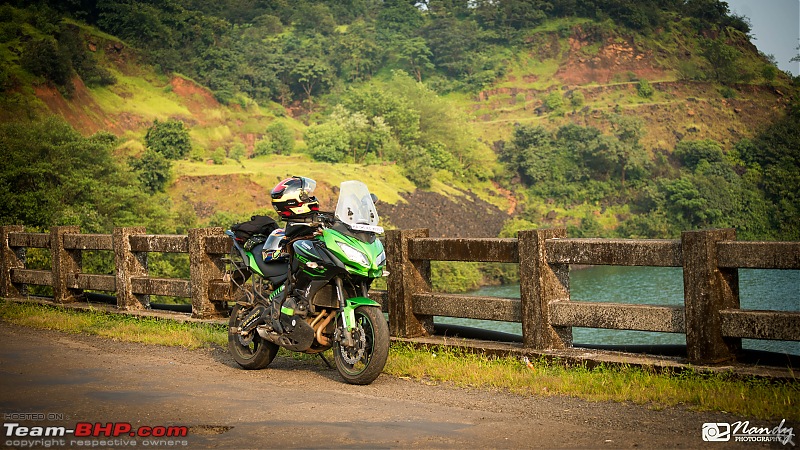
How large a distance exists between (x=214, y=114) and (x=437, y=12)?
48.3 m

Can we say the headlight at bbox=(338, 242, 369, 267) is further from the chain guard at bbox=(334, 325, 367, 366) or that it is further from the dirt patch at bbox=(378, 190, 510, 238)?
the dirt patch at bbox=(378, 190, 510, 238)

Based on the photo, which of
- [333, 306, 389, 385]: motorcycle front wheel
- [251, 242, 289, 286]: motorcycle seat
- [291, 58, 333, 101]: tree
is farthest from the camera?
[291, 58, 333, 101]: tree

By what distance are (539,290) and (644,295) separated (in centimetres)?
2923

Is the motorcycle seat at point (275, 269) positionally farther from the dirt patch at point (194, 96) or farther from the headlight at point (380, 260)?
the dirt patch at point (194, 96)

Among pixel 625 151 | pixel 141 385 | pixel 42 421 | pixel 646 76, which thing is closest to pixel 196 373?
pixel 141 385

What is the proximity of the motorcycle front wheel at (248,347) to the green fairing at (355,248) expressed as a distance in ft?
5.16

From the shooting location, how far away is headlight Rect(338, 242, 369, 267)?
28.6 ft

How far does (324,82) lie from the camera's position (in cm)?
11462

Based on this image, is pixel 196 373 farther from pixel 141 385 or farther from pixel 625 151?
pixel 625 151

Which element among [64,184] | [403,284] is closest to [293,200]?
[403,284]

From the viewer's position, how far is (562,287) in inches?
373

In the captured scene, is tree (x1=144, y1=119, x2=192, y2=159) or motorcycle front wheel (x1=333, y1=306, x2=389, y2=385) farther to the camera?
tree (x1=144, y1=119, x2=192, y2=159)

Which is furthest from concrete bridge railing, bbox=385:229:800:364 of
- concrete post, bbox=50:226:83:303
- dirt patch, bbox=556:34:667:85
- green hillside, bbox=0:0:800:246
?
dirt patch, bbox=556:34:667:85

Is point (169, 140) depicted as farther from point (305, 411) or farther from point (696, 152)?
point (305, 411)
